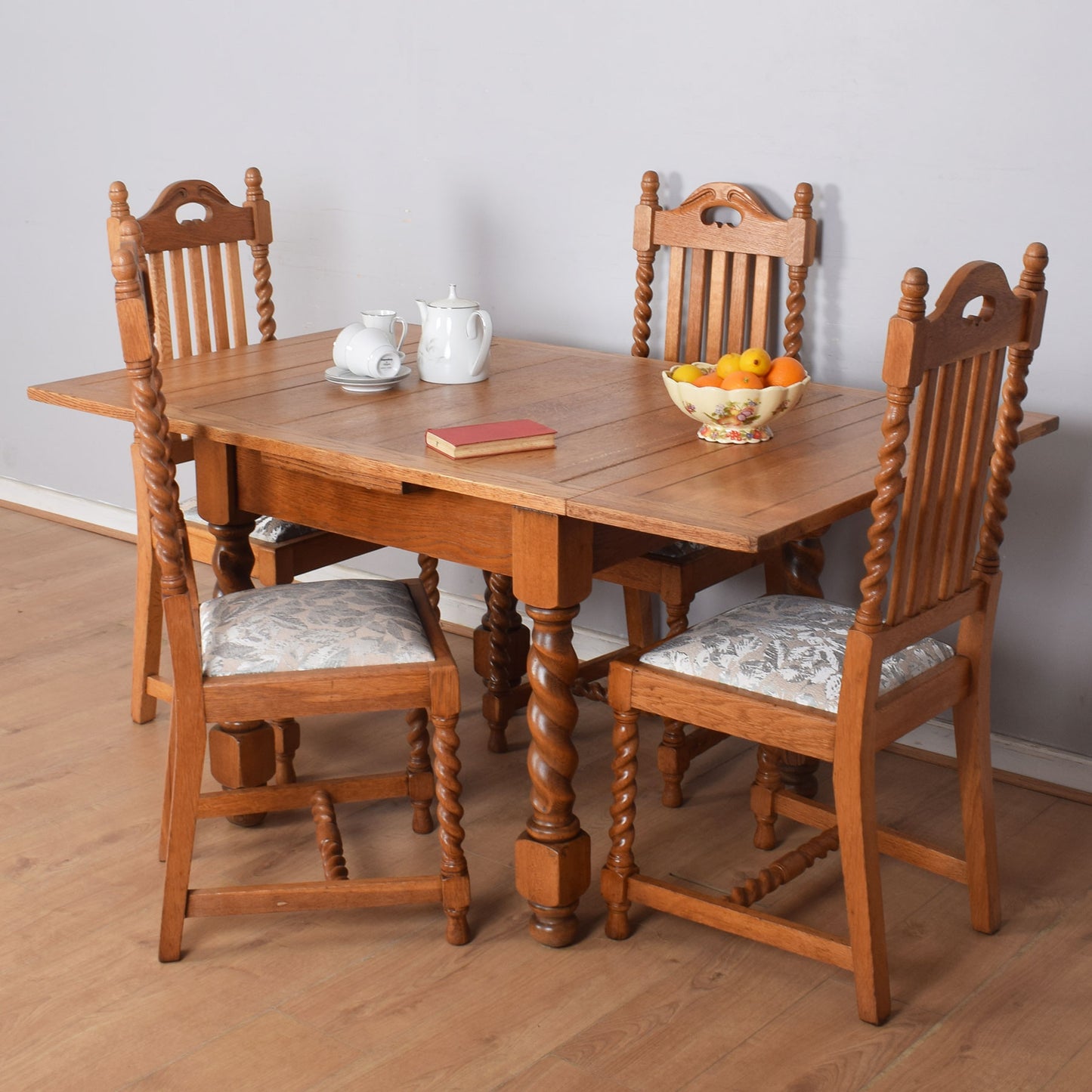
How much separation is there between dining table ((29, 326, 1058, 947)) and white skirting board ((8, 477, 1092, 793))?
75cm

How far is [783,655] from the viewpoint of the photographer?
1980 millimetres

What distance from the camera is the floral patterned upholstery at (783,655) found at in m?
1.94

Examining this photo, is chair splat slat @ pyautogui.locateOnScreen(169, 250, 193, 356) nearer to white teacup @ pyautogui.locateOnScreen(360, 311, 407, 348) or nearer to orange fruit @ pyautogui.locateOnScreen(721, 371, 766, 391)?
white teacup @ pyautogui.locateOnScreen(360, 311, 407, 348)

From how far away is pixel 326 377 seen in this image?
8.21 feet

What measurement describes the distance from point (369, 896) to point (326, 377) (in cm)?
95

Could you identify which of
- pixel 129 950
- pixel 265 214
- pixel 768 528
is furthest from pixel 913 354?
pixel 265 214

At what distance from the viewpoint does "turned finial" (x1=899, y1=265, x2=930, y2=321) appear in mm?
1632

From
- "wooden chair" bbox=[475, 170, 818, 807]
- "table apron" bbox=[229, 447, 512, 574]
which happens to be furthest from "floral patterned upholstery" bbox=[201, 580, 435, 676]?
"wooden chair" bbox=[475, 170, 818, 807]

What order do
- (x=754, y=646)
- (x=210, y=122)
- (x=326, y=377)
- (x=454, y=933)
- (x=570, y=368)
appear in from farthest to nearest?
1. (x=210, y=122)
2. (x=570, y=368)
3. (x=326, y=377)
4. (x=454, y=933)
5. (x=754, y=646)

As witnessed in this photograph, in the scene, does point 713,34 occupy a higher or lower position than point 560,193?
higher

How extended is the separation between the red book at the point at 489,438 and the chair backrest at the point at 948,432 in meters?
0.55

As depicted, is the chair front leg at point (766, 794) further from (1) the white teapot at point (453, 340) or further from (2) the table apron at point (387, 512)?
(1) the white teapot at point (453, 340)

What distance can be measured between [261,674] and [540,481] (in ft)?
1.69

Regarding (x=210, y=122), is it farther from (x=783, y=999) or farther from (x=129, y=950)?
(x=783, y=999)
